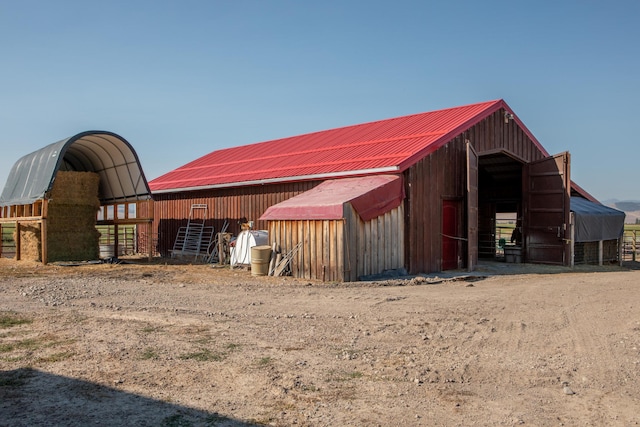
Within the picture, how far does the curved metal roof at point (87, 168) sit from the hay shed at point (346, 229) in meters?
7.04

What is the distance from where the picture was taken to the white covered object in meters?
16.9

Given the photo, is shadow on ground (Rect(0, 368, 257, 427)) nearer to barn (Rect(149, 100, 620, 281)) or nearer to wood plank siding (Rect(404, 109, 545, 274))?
barn (Rect(149, 100, 620, 281))

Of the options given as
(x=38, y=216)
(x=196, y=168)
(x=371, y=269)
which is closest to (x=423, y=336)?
(x=371, y=269)

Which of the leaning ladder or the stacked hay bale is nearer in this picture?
the stacked hay bale

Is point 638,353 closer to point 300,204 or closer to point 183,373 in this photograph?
point 183,373

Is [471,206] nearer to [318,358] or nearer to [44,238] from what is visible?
[318,358]

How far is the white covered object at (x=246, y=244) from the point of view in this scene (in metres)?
16.9

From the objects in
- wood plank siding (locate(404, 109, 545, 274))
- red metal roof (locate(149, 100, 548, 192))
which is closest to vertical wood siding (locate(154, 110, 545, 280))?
wood plank siding (locate(404, 109, 545, 274))

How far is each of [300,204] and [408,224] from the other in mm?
3146

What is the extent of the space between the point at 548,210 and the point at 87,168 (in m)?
17.4

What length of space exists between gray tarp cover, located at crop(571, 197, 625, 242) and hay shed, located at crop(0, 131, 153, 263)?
15424 mm

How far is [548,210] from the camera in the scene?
750 inches

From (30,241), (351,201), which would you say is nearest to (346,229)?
(351,201)

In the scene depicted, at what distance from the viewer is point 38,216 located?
1803 cm
